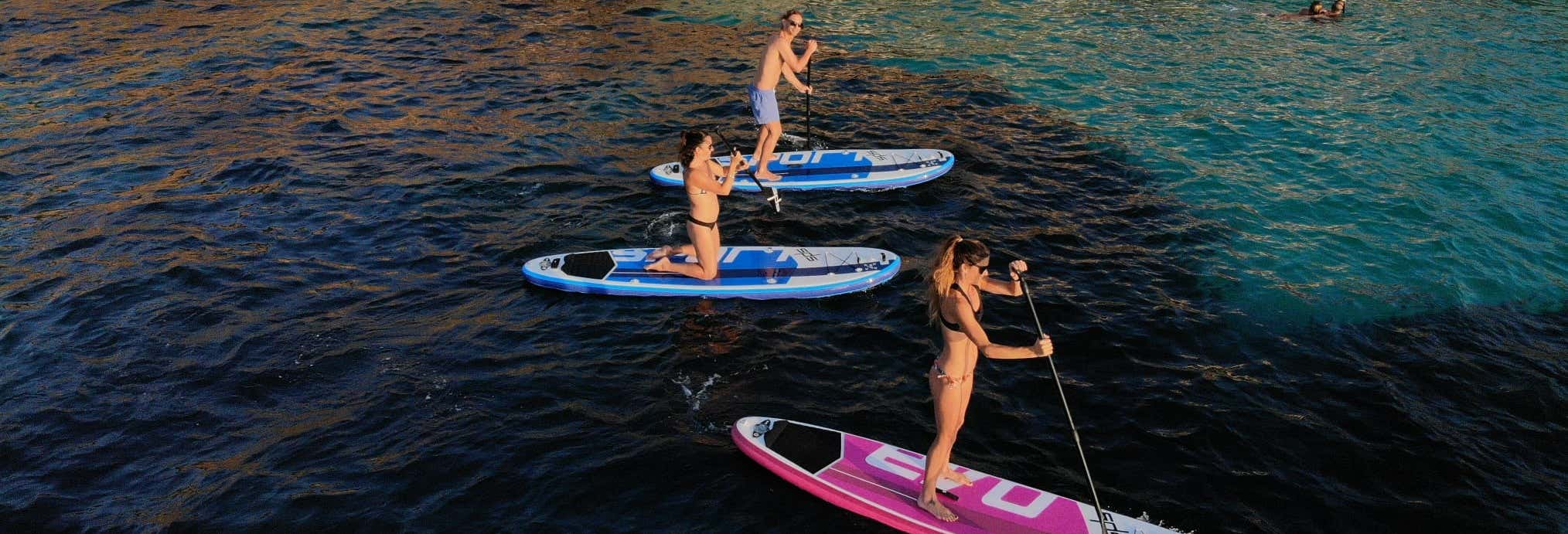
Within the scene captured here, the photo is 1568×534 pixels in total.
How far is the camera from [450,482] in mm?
9273

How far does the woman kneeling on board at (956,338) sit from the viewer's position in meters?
7.63

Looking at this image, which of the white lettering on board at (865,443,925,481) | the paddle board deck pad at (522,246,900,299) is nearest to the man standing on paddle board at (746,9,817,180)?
the paddle board deck pad at (522,246,900,299)

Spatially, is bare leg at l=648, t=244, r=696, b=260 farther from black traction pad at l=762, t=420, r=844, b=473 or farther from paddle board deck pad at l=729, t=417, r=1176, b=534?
black traction pad at l=762, t=420, r=844, b=473

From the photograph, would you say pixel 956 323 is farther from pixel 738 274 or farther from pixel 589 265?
pixel 589 265

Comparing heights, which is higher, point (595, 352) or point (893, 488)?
point (595, 352)

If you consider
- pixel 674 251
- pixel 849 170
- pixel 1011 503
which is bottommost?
pixel 1011 503

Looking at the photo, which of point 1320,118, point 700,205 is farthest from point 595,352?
point 1320,118

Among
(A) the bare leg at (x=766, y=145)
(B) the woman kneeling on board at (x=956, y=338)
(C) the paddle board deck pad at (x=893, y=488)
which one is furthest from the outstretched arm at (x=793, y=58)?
(B) the woman kneeling on board at (x=956, y=338)

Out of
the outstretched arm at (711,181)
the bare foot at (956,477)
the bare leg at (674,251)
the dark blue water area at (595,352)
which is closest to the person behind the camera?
the bare foot at (956,477)

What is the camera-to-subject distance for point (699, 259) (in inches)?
494

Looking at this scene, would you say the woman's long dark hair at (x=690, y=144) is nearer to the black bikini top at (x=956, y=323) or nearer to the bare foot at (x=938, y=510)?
the black bikini top at (x=956, y=323)

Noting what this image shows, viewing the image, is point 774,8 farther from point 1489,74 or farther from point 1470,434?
point 1470,434

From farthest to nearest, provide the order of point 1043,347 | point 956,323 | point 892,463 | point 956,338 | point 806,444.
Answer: point 806,444, point 892,463, point 956,338, point 956,323, point 1043,347

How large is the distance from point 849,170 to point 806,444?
765cm
